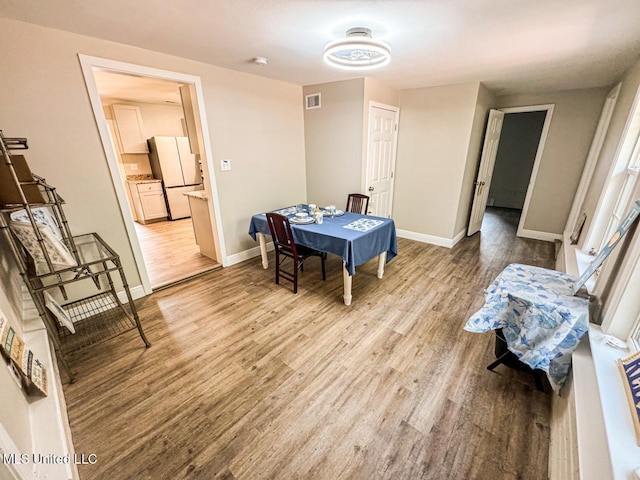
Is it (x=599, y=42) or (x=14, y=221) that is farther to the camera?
(x=599, y=42)

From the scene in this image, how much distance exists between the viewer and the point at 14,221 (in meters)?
1.53

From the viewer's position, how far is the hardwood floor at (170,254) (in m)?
3.22

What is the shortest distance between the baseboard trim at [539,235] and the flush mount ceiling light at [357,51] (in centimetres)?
409

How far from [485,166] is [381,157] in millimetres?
1840

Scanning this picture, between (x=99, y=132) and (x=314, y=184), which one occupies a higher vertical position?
(x=99, y=132)

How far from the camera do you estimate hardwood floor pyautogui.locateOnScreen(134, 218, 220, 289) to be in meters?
3.22

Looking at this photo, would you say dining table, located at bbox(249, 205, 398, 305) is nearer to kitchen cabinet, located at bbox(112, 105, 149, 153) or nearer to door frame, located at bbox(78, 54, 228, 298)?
door frame, located at bbox(78, 54, 228, 298)

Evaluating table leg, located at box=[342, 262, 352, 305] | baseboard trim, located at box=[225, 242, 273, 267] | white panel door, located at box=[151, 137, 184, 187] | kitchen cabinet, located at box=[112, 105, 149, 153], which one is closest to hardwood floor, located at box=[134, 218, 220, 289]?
baseboard trim, located at box=[225, 242, 273, 267]

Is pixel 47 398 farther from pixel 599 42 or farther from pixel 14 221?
pixel 599 42

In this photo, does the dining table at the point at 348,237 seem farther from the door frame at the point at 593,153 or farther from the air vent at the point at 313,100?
the door frame at the point at 593,153

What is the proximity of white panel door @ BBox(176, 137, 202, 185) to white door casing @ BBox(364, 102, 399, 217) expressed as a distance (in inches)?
155

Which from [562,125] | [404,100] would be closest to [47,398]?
[404,100]

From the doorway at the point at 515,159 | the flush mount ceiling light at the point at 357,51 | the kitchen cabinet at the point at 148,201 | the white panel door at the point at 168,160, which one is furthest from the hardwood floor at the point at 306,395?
the white panel door at the point at 168,160

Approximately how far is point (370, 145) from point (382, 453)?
11.3ft
